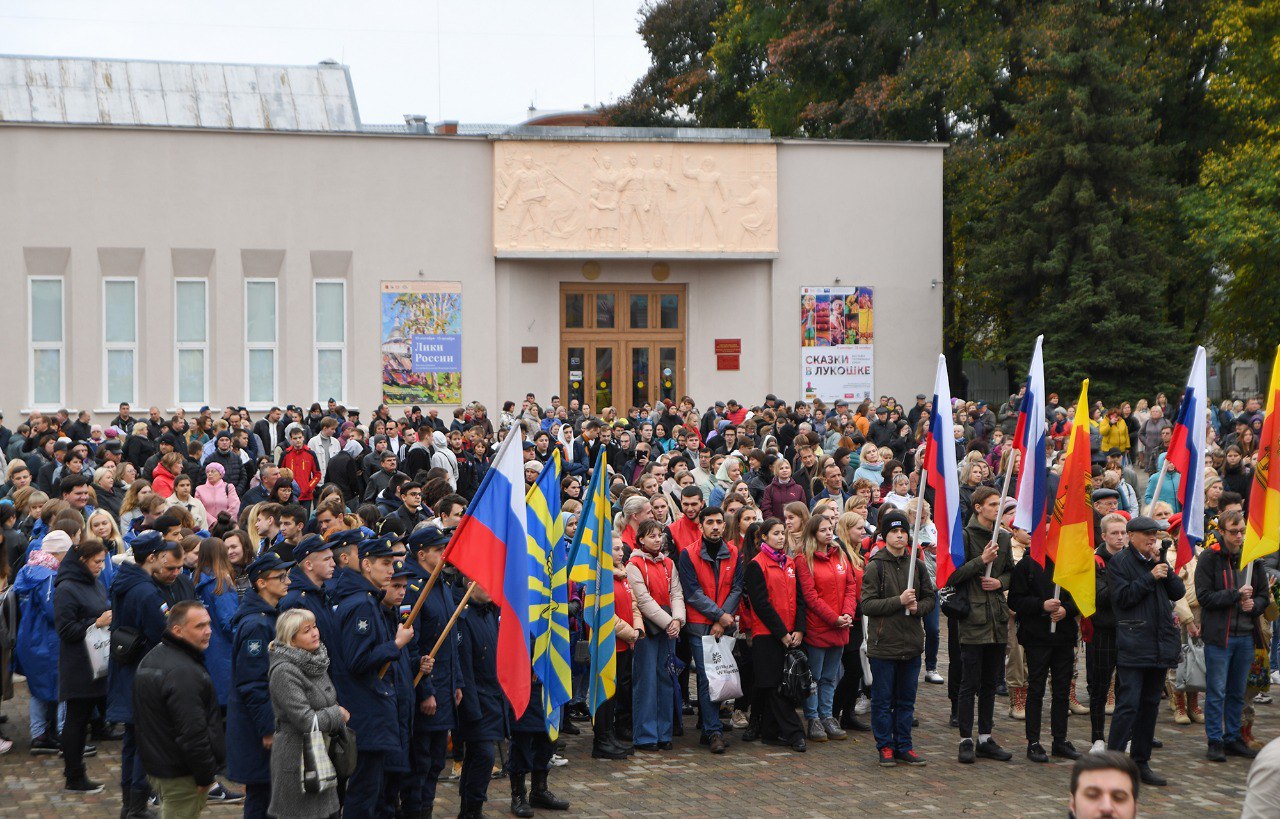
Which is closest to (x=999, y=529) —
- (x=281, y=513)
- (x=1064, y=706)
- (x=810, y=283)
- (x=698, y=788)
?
(x=1064, y=706)

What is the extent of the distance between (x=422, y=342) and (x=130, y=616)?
69.9 ft

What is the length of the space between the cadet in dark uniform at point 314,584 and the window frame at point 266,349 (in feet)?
74.6

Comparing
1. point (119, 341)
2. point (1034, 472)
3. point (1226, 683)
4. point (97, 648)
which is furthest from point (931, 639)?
point (119, 341)

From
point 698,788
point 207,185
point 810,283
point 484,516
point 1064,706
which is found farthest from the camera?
point 810,283

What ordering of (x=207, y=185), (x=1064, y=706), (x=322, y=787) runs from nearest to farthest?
(x=322, y=787) → (x=1064, y=706) → (x=207, y=185)

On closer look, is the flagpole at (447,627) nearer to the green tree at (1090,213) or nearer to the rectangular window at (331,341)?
the rectangular window at (331,341)

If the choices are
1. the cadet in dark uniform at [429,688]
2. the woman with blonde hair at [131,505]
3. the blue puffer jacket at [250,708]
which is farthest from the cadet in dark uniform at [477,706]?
the woman with blonde hair at [131,505]

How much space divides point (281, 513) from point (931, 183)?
78.6 feet

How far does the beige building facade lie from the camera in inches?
1152

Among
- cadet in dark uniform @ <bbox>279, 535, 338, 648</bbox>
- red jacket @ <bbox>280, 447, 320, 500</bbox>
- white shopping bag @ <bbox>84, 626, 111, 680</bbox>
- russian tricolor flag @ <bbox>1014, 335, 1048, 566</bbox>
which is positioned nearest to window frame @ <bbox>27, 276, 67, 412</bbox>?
red jacket @ <bbox>280, 447, 320, 500</bbox>

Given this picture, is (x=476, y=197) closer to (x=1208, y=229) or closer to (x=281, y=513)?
(x=1208, y=229)

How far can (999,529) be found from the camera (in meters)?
11.1

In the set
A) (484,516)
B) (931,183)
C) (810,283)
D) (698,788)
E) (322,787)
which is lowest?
(698,788)

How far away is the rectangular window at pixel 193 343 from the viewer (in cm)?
2992
